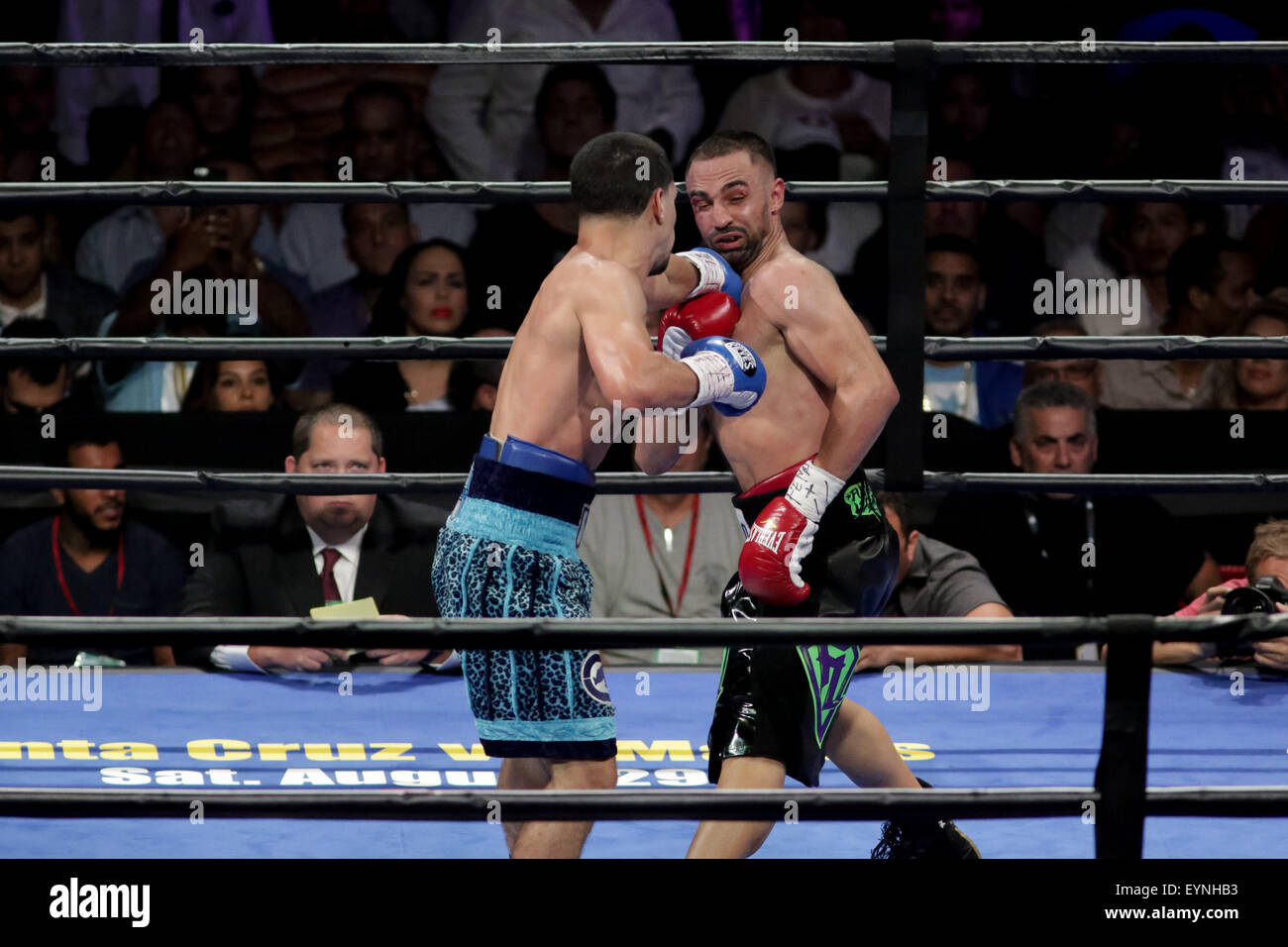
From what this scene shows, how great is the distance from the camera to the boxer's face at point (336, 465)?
3.67 meters

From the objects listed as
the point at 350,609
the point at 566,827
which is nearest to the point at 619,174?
the point at 566,827

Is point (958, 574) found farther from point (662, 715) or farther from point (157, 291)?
point (157, 291)

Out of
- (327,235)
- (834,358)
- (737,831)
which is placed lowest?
(737,831)

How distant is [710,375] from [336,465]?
1.50 metres

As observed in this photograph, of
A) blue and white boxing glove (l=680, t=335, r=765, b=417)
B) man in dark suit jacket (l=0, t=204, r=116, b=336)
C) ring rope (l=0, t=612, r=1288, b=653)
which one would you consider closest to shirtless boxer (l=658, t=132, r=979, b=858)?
blue and white boxing glove (l=680, t=335, r=765, b=417)

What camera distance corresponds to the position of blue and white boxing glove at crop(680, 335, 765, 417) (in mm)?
2408

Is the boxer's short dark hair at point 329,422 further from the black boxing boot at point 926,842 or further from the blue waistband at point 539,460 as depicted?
the black boxing boot at point 926,842

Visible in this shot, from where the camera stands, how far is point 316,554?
3.80 m

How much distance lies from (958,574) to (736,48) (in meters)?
1.38
